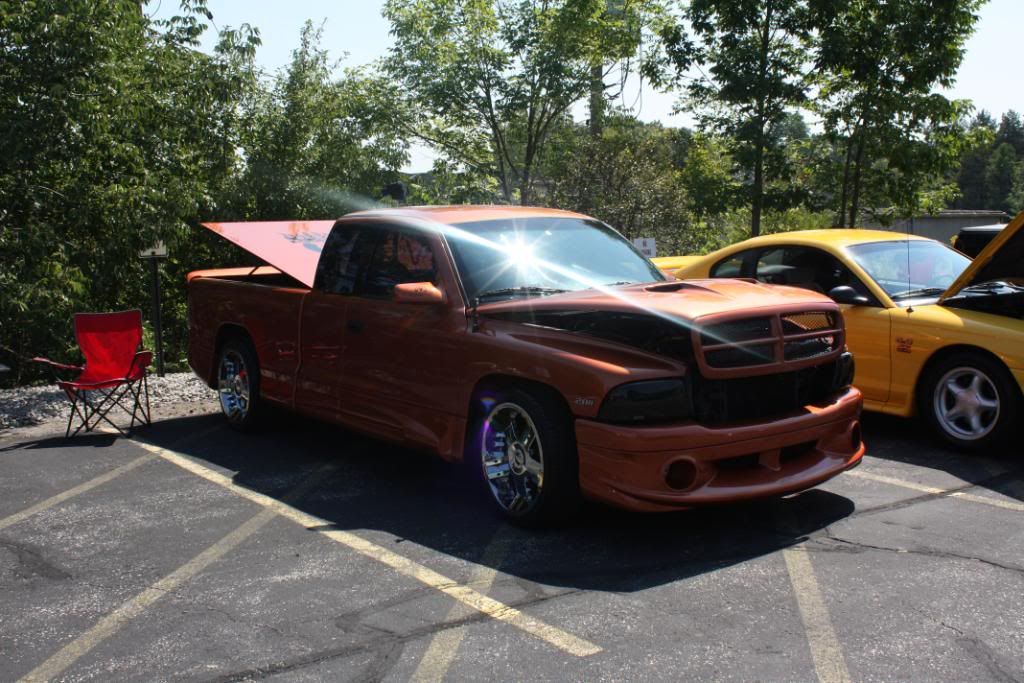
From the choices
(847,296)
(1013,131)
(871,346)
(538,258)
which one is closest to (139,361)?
(538,258)

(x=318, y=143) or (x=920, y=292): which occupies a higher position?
(x=318, y=143)

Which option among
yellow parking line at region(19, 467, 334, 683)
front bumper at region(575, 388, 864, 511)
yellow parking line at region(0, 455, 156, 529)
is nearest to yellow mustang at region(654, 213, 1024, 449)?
front bumper at region(575, 388, 864, 511)

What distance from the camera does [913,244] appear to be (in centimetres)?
842

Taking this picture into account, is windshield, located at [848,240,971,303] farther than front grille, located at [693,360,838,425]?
Yes

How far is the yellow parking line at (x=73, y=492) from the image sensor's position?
239 inches

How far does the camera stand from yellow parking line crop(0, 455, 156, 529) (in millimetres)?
6059

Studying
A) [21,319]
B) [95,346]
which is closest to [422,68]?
[21,319]

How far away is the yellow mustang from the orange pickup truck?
1.62 meters

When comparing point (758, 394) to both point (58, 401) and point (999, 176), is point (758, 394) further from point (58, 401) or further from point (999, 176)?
point (999, 176)

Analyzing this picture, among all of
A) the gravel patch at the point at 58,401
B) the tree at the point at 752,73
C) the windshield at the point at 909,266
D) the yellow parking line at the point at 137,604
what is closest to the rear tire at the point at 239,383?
the gravel patch at the point at 58,401

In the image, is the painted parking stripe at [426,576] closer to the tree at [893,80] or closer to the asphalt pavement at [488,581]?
the asphalt pavement at [488,581]

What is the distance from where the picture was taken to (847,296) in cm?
754

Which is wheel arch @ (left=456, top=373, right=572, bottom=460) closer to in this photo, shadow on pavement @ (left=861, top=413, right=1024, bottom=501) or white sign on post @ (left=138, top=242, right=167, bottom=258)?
shadow on pavement @ (left=861, top=413, right=1024, bottom=501)

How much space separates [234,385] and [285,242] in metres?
1.25
